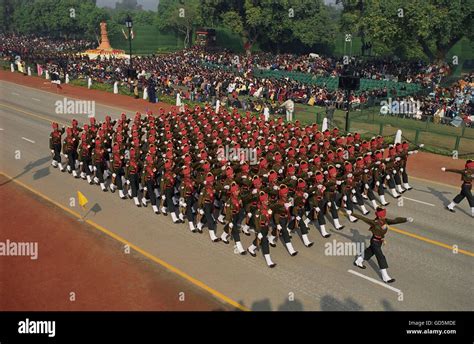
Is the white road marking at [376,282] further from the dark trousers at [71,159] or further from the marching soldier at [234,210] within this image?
the dark trousers at [71,159]

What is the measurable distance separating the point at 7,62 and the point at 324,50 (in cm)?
4333

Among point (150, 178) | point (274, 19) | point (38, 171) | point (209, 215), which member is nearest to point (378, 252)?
point (209, 215)

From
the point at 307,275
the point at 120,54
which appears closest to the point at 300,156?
the point at 307,275

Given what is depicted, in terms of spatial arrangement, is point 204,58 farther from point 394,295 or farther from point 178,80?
point 394,295

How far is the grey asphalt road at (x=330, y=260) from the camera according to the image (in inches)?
374

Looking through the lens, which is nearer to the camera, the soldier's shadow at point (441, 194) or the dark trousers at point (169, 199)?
the dark trousers at point (169, 199)

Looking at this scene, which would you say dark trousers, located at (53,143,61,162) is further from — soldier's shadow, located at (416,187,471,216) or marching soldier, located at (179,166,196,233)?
soldier's shadow, located at (416,187,471,216)

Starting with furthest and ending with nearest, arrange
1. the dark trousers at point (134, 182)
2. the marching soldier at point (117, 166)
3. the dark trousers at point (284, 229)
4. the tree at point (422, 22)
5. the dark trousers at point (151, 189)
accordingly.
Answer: the tree at point (422, 22) → the marching soldier at point (117, 166) → the dark trousers at point (134, 182) → the dark trousers at point (151, 189) → the dark trousers at point (284, 229)

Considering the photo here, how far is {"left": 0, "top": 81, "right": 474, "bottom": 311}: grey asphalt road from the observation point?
9500 millimetres

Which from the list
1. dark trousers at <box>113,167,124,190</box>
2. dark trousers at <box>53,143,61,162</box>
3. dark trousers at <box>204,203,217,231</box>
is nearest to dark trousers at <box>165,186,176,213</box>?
dark trousers at <box>204,203,217,231</box>

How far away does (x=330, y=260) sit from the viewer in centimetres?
1117

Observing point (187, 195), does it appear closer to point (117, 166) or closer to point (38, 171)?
point (117, 166)

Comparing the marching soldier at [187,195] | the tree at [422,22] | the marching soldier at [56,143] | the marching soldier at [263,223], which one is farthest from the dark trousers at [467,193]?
the tree at [422,22]

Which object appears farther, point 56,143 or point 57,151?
point 57,151
